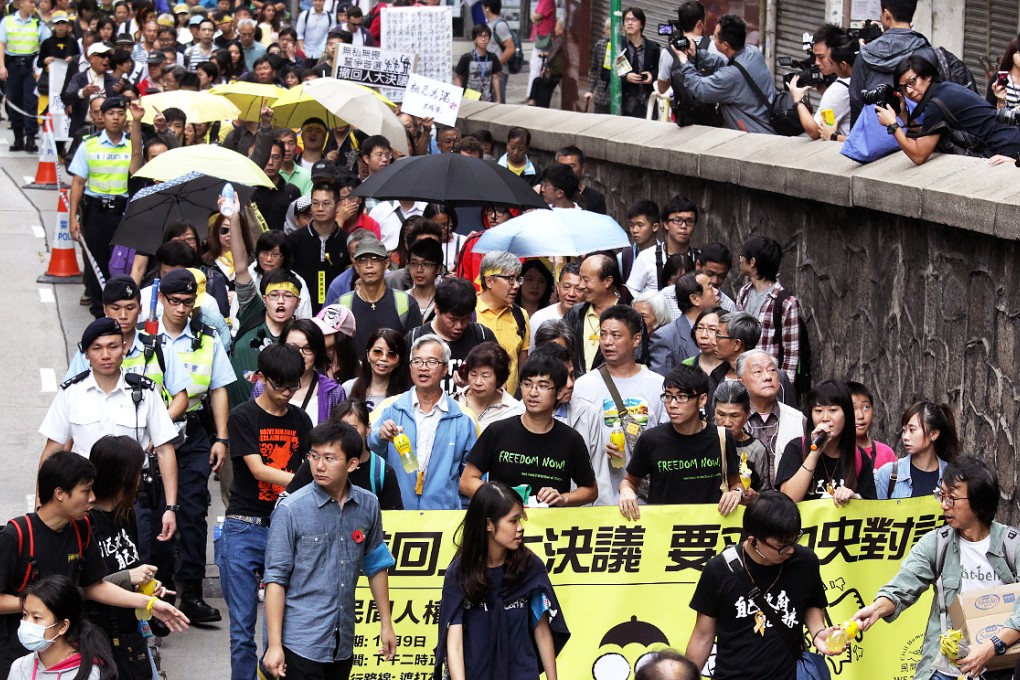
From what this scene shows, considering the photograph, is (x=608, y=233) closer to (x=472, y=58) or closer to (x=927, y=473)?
(x=927, y=473)

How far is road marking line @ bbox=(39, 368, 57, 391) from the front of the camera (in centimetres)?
1369

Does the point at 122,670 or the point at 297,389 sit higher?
the point at 297,389

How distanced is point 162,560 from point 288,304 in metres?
1.99

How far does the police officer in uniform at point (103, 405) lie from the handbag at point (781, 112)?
261 inches

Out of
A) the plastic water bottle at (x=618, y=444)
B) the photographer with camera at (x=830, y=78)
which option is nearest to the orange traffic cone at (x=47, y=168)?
the photographer with camera at (x=830, y=78)

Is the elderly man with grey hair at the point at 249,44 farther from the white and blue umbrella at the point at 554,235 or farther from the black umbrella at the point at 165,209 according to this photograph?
the white and blue umbrella at the point at 554,235

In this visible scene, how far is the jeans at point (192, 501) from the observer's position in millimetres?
9430

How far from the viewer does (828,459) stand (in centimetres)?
835

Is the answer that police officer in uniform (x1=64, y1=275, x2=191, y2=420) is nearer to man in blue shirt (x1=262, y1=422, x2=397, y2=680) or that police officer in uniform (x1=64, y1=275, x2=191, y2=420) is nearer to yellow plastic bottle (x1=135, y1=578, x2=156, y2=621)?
yellow plastic bottle (x1=135, y1=578, x2=156, y2=621)

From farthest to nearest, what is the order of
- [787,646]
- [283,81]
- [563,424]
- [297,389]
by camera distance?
1. [283,81]
2. [297,389]
3. [563,424]
4. [787,646]

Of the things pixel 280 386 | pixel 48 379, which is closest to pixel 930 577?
pixel 280 386

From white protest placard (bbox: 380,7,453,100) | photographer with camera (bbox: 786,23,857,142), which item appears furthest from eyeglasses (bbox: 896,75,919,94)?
white protest placard (bbox: 380,7,453,100)

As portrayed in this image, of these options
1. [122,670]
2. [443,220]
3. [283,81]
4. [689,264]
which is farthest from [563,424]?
[283,81]

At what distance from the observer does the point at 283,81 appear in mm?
21672
